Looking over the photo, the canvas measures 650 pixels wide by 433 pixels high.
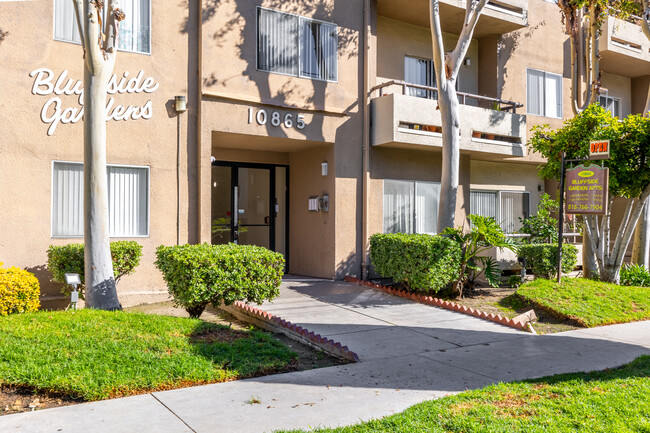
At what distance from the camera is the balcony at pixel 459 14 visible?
43.6 ft

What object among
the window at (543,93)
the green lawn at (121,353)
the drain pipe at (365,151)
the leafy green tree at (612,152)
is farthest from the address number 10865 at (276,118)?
the window at (543,93)

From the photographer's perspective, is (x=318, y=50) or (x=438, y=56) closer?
(x=438, y=56)

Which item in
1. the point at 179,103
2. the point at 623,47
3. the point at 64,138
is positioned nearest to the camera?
the point at 64,138

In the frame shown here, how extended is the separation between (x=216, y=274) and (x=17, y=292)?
2870mm

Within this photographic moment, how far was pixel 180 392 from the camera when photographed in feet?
17.6

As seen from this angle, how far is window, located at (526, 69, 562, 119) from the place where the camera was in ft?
53.8

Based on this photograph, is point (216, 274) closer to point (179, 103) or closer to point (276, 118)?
point (179, 103)

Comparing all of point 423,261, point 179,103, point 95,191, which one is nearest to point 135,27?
point 179,103

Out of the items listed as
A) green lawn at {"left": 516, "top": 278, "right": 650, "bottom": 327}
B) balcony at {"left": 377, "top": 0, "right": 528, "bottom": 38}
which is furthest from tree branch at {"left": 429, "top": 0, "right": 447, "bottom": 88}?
green lawn at {"left": 516, "top": 278, "right": 650, "bottom": 327}

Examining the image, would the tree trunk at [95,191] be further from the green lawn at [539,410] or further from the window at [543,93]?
the window at [543,93]

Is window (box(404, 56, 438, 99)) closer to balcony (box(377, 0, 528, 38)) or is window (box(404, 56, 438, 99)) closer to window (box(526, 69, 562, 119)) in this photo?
balcony (box(377, 0, 528, 38))

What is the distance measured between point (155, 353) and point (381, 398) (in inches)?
102

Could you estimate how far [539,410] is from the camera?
489 centimetres

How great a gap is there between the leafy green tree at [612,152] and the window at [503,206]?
3.39 metres
